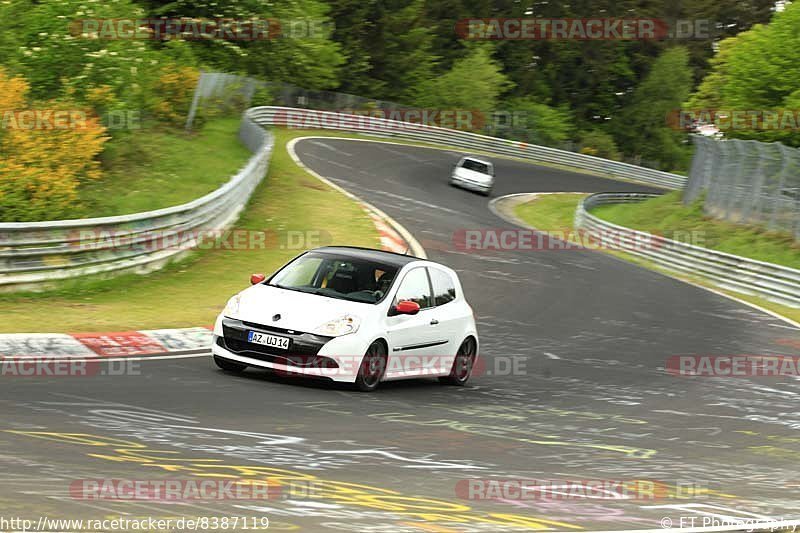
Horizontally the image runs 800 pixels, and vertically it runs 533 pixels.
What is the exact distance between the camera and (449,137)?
202 ft

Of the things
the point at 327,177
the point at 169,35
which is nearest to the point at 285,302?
the point at 327,177

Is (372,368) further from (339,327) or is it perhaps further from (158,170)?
(158,170)

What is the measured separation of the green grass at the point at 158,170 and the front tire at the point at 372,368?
35.9 ft

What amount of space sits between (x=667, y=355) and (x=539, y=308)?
153 inches

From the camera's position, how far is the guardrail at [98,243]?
1695 centimetres

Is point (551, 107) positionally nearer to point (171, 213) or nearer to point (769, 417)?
point (171, 213)

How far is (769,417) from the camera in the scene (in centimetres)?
1314

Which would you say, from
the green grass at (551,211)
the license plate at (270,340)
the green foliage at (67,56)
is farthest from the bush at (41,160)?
the green grass at (551,211)

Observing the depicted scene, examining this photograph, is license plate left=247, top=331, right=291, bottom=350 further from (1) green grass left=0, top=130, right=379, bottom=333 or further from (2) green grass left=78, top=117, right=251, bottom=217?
(2) green grass left=78, top=117, right=251, bottom=217

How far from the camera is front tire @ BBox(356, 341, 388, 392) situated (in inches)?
470

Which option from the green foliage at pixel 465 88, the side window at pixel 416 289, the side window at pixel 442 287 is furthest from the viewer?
the green foliage at pixel 465 88

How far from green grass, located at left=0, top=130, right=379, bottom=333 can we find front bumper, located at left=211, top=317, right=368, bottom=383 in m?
3.57

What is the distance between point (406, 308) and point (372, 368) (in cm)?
76

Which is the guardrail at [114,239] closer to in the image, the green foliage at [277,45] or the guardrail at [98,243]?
the guardrail at [98,243]
